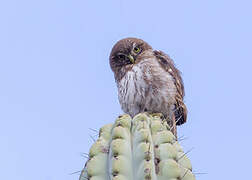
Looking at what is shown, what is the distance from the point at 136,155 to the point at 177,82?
3659 millimetres

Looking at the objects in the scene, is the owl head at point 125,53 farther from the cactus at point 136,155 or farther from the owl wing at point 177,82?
the cactus at point 136,155

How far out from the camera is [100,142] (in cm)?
334

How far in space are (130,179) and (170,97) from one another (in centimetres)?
340

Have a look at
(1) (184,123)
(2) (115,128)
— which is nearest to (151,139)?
(2) (115,128)

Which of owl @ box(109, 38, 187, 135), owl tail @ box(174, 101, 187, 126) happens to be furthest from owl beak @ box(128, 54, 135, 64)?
owl tail @ box(174, 101, 187, 126)

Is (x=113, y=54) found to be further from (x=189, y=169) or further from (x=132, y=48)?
(x=189, y=169)

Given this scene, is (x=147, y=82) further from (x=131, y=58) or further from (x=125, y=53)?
(x=125, y=53)

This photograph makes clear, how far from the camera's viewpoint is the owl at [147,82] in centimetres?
614

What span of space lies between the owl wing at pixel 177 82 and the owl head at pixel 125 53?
1.00ft

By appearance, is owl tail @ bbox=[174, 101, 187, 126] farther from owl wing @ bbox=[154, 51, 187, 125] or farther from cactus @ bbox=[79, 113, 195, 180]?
cactus @ bbox=[79, 113, 195, 180]

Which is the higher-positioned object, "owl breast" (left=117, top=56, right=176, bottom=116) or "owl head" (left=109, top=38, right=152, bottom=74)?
"owl head" (left=109, top=38, right=152, bottom=74)

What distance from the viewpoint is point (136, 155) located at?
3096 millimetres

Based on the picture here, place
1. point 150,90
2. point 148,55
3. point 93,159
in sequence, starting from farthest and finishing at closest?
point 148,55
point 150,90
point 93,159

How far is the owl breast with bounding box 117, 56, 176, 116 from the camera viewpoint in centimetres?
612
